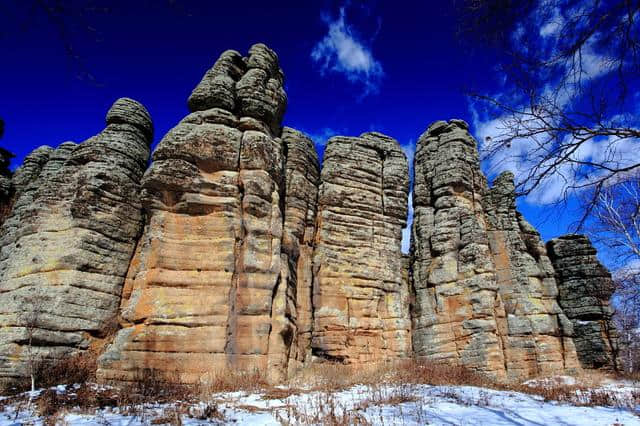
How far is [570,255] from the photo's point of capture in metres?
23.0

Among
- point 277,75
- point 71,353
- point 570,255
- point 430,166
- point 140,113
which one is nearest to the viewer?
point 71,353

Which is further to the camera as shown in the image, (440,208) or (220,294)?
(440,208)

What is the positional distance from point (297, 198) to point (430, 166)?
760cm

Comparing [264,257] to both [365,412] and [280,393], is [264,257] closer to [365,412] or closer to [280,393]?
[280,393]

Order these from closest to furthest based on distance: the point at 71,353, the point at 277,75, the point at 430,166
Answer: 1. the point at 71,353
2. the point at 277,75
3. the point at 430,166

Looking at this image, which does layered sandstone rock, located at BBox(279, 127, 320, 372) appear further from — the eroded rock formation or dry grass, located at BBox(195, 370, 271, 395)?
dry grass, located at BBox(195, 370, 271, 395)

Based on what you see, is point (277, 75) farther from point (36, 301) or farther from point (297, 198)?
point (36, 301)

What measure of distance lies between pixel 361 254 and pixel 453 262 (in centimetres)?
413

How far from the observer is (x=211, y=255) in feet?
38.3

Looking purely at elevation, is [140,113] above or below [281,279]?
above

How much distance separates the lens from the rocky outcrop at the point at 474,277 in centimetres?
1617

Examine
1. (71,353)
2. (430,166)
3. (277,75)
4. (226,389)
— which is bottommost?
(226,389)

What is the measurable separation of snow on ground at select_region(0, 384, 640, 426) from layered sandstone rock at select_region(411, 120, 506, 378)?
636 centimetres

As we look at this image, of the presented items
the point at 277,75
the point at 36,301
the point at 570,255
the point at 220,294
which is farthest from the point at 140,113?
the point at 570,255
